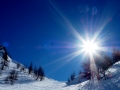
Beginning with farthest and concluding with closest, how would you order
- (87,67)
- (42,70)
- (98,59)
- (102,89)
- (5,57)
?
(42,70)
(87,67)
(98,59)
(102,89)
(5,57)

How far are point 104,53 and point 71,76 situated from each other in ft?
346

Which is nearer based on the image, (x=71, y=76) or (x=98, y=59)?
(x=98, y=59)

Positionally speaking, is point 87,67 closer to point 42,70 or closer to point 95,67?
point 95,67

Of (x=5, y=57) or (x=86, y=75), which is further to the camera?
(x=86, y=75)

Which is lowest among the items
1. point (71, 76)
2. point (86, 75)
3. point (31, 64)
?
point (86, 75)

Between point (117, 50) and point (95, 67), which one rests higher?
point (117, 50)

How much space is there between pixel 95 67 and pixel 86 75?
5.10 metres

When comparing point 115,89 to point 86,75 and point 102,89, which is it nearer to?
point 102,89

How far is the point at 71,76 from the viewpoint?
128500mm

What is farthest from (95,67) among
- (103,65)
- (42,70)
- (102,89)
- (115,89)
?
(42,70)

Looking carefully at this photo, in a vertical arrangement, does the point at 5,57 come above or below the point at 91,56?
below

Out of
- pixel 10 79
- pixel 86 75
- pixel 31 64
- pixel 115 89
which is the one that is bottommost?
pixel 115 89

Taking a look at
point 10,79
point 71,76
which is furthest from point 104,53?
point 71,76

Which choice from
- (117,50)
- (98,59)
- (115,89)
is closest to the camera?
(115,89)
